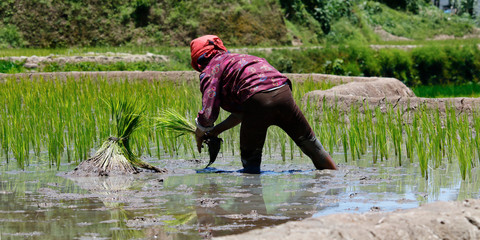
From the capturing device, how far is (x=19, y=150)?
190 inches

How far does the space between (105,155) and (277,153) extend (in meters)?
1.47

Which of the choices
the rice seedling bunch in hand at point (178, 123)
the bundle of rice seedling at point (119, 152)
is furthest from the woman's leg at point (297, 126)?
the bundle of rice seedling at point (119, 152)

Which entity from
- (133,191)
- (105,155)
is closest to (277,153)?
(105,155)

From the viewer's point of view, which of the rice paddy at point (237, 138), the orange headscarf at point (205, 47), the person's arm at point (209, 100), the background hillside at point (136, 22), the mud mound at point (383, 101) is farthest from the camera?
the background hillside at point (136, 22)

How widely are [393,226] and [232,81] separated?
7.43 feet

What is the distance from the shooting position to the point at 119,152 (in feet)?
15.5

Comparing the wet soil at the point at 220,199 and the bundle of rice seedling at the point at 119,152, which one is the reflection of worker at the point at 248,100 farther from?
Result: the bundle of rice seedling at the point at 119,152

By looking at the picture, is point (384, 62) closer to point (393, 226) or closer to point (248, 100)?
point (248, 100)

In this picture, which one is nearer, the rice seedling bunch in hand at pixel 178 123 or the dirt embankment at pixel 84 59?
the rice seedling bunch in hand at pixel 178 123

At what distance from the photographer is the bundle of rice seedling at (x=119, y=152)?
4613 mm

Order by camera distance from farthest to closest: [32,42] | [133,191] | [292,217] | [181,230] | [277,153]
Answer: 1. [32,42]
2. [277,153]
3. [133,191]
4. [292,217]
5. [181,230]

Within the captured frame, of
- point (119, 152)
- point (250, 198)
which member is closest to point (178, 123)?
point (119, 152)

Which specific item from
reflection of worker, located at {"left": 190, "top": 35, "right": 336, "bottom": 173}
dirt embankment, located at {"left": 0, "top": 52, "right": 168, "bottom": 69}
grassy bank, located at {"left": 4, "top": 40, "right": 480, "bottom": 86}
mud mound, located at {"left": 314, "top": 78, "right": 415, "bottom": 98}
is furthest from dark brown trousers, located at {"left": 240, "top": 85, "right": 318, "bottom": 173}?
grassy bank, located at {"left": 4, "top": 40, "right": 480, "bottom": 86}

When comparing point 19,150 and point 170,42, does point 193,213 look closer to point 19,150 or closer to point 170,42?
point 19,150
